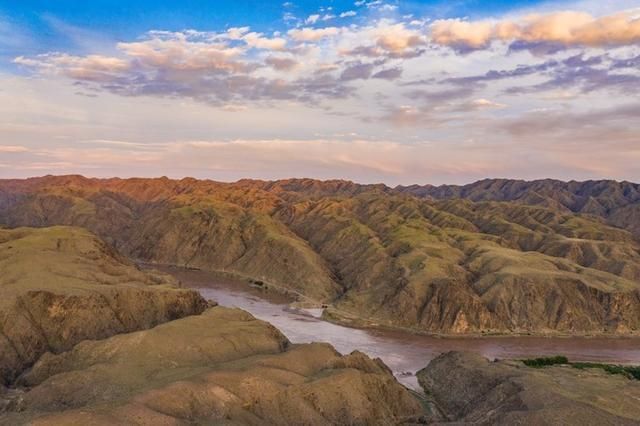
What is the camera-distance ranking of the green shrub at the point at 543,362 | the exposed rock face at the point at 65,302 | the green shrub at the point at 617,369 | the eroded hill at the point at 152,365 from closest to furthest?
the eroded hill at the point at 152,365 < the exposed rock face at the point at 65,302 < the green shrub at the point at 617,369 < the green shrub at the point at 543,362

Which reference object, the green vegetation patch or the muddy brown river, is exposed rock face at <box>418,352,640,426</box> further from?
the muddy brown river

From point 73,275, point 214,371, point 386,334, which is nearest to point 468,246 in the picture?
point 386,334

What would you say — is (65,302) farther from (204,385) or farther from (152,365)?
(204,385)

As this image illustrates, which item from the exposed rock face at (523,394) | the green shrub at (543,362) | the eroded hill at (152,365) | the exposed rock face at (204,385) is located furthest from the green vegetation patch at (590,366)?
the exposed rock face at (204,385)

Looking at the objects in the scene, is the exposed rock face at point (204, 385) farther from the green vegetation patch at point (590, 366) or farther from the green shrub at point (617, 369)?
the green shrub at point (617, 369)

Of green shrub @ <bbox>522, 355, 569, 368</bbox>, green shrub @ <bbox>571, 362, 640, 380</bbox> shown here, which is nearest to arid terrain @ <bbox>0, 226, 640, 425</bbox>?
green shrub @ <bbox>522, 355, 569, 368</bbox>
